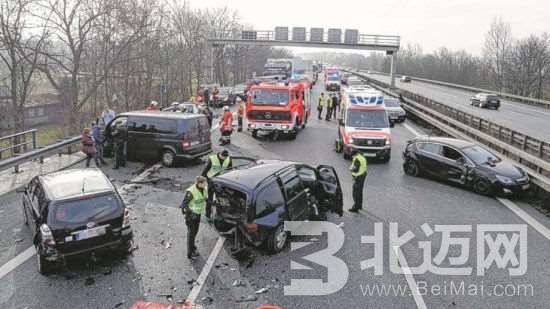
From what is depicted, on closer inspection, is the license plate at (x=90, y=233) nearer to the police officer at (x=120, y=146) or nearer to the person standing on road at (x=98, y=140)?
the police officer at (x=120, y=146)

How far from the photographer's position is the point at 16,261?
8.32 meters

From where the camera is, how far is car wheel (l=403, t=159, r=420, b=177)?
15515mm

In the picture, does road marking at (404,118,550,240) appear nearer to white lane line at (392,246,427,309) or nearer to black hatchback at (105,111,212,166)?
white lane line at (392,246,427,309)

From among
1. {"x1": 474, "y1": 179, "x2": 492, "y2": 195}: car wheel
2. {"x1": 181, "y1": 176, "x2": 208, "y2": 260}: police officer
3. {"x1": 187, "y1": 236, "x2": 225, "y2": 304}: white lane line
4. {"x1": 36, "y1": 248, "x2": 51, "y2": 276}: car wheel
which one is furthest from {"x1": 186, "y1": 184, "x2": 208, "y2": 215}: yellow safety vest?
{"x1": 474, "y1": 179, "x2": 492, "y2": 195}: car wheel

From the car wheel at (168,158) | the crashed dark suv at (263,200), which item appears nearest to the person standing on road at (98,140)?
the car wheel at (168,158)

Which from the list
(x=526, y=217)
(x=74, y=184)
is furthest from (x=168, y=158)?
(x=526, y=217)

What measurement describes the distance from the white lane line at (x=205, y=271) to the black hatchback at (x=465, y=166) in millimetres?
8301

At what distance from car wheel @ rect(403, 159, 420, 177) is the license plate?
434 inches

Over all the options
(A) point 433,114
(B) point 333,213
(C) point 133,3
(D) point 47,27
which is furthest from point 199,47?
(B) point 333,213

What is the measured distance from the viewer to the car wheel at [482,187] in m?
13.2

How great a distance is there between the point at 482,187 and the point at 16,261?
480 inches

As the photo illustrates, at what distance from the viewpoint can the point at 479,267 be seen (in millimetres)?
8602

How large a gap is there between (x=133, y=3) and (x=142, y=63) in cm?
616

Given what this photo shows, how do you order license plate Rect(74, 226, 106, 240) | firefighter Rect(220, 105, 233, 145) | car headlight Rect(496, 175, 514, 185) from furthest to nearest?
firefighter Rect(220, 105, 233, 145), car headlight Rect(496, 175, 514, 185), license plate Rect(74, 226, 106, 240)
